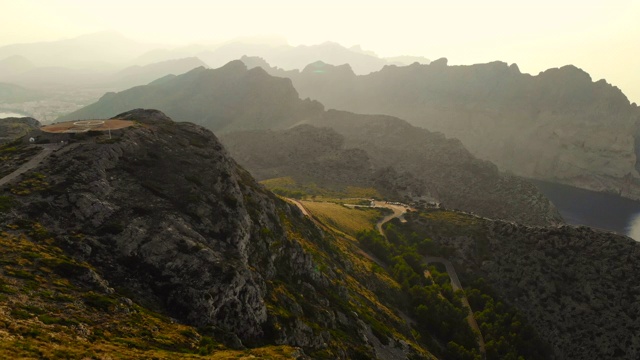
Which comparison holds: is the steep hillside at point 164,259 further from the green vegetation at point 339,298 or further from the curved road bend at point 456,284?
the curved road bend at point 456,284

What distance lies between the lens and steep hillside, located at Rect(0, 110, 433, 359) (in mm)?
34344

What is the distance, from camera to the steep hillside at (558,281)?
99.8 metres

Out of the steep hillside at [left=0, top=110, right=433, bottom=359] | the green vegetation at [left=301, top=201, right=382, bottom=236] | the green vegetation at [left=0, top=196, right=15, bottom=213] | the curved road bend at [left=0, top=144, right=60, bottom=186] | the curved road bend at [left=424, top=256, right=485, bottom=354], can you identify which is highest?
the curved road bend at [left=0, top=144, right=60, bottom=186]

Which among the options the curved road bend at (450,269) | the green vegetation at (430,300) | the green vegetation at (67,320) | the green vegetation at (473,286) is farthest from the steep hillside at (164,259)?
the green vegetation at (473,286)

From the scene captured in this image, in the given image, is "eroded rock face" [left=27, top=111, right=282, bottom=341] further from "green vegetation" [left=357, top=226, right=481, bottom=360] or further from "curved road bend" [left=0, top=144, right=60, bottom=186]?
"green vegetation" [left=357, top=226, right=481, bottom=360]

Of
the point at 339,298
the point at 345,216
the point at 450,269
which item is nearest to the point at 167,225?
the point at 339,298

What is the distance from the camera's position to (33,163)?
175 ft

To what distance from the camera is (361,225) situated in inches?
5669

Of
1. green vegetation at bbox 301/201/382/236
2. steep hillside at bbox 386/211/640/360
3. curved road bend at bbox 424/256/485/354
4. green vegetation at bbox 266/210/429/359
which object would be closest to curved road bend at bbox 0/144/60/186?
green vegetation at bbox 266/210/429/359

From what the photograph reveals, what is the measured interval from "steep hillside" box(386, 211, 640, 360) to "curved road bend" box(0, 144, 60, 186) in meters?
103

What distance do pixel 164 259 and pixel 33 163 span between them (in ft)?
88.8

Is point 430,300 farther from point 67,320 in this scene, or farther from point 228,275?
point 67,320

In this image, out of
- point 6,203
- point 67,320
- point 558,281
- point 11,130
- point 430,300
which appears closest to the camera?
point 67,320

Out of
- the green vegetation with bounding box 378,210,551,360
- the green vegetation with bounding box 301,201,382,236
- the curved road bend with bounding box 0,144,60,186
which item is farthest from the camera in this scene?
the green vegetation with bounding box 301,201,382,236
